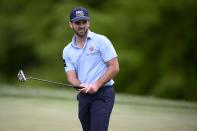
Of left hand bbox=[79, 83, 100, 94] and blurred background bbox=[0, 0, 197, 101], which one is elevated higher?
left hand bbox=[79, 83, 100, 94]

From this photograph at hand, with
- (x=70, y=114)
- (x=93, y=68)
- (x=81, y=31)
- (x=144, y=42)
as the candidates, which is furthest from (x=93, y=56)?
(x=144, y=42)

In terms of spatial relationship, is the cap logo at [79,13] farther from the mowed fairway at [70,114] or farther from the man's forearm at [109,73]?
the mowed fairway at [70,114]

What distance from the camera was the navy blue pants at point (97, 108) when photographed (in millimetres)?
5371

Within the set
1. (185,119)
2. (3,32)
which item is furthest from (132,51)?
(185,119)

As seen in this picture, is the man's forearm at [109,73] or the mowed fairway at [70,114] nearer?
the man's forearm at [109,73]

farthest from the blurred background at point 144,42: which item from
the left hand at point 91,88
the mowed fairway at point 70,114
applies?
the left hand at point 91,88

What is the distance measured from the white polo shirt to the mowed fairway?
10.0ft

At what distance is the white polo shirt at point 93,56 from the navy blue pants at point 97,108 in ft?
0.35

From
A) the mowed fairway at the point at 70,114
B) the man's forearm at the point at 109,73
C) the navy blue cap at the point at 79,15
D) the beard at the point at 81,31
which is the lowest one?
the mowed fairway at the point at 70,114

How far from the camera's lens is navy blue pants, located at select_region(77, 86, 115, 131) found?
17.6ft

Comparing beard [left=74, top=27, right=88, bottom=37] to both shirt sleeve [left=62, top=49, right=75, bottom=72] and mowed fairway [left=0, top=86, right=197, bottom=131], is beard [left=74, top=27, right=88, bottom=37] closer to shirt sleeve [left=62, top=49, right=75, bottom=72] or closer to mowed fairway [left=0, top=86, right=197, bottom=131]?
shirt sleeve [left=62, top=49, right=75, bottom=72]

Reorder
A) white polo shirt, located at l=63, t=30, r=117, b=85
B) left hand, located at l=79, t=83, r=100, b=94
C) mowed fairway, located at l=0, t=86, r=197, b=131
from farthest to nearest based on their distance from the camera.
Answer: mowed fairway, located at l=0, t=86, r=197, b=131, white polo shirt, located at l=63, t=30, r=117, b=85, left hand, located at l=79, t=83, r=100, b=94

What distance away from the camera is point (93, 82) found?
540cm

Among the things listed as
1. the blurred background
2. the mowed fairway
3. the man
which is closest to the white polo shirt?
the man
